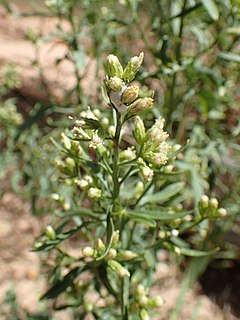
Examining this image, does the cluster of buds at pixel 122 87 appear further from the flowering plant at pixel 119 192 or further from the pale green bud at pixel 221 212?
the pale green bud at pixel 221 212

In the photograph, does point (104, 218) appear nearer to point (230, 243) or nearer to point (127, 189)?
point (127, 189)

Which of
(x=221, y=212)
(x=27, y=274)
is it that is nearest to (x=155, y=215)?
(x=221, y=212)

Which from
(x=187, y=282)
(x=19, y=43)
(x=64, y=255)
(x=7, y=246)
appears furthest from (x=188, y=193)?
(x=19, y=43)

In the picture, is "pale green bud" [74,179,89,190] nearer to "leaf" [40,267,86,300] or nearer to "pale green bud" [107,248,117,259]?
"pale green bud" [107,248,117,259]

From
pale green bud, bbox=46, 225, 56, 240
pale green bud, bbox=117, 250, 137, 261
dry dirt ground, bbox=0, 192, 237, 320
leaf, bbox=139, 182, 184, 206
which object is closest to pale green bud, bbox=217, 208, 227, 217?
leaf, bbox=139, 182, 184, 206

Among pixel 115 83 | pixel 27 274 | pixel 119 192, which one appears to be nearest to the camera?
pixel 115 83

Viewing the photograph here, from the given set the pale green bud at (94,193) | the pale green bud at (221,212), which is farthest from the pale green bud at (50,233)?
Result: the pale green bud at (221,212)

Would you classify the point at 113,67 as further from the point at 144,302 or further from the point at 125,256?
the point at 144,302
